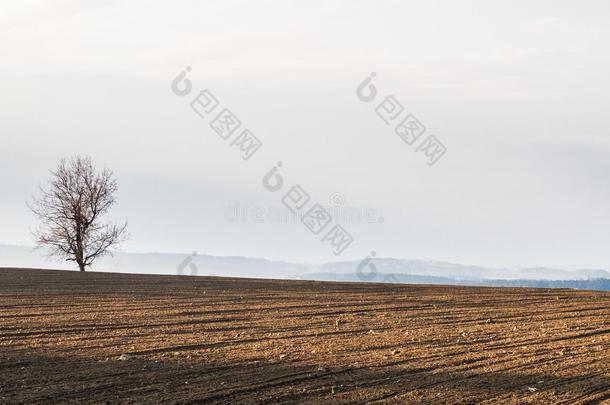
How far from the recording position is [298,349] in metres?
20.6

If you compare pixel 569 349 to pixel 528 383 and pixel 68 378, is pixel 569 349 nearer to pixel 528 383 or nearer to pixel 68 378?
pixel 528 383

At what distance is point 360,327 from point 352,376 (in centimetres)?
888

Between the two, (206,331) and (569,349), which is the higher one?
(206,331)

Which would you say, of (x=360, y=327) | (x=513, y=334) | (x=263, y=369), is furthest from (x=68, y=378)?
(x=513, y=334)

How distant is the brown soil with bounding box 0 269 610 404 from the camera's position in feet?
50.8

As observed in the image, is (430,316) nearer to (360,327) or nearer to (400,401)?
(360,327)

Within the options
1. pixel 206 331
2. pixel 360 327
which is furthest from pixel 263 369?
pixel 360 327

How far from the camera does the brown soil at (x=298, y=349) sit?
15.5m

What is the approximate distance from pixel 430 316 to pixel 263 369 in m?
13.6

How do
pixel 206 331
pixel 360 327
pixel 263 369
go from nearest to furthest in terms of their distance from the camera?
pixel 263 369 < pixel 206 331 < pixel 360 327

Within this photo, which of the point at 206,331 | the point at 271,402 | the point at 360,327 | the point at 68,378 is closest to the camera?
the point at 271,402

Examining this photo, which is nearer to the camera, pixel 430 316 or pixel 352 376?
pixel 352 376

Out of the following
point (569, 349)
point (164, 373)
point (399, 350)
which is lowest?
point (569, 349)

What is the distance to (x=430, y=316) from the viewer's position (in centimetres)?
3012
